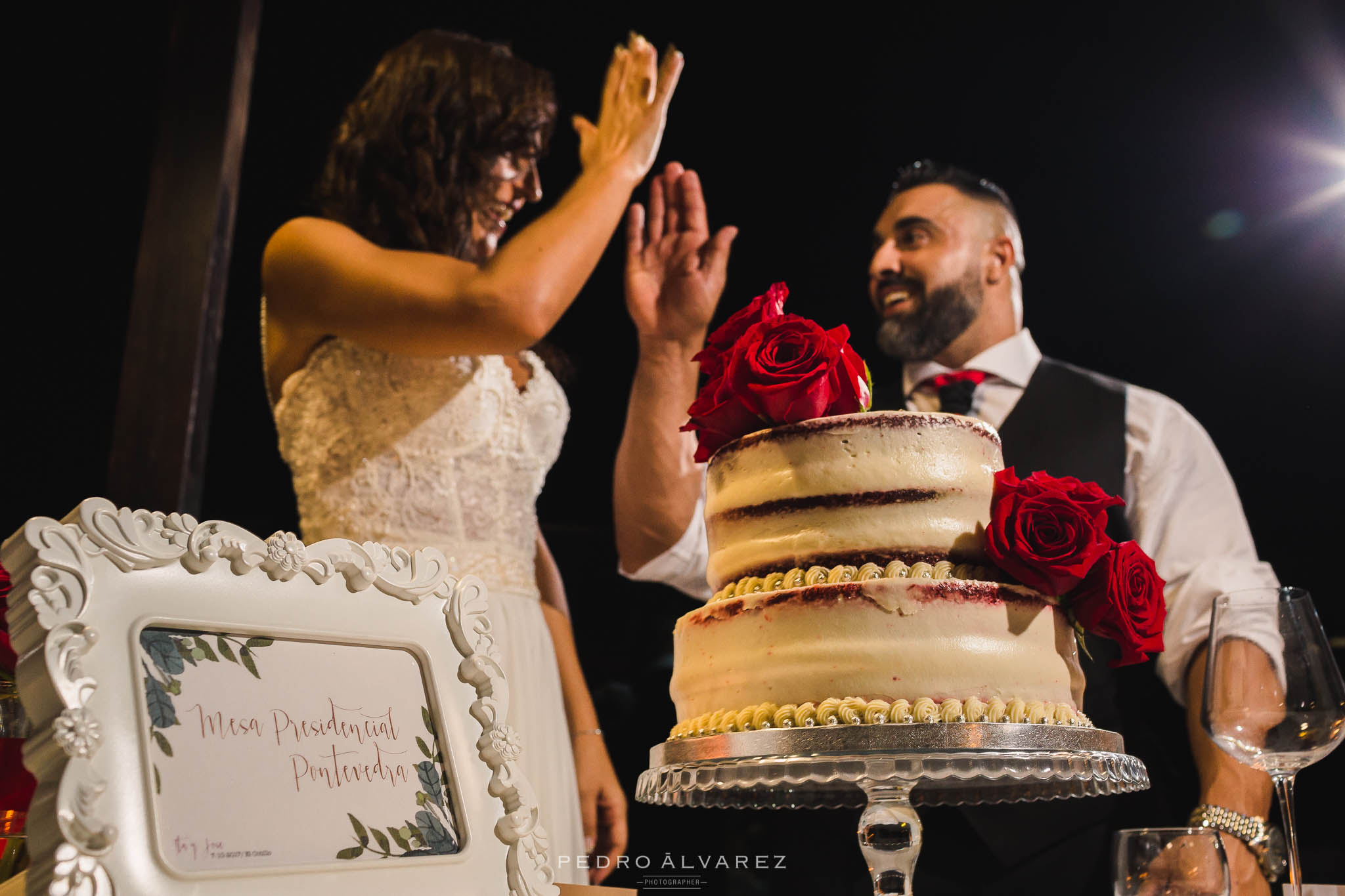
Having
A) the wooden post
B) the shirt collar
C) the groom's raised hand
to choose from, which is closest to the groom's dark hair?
the shirt collar

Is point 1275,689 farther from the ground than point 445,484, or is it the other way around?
point 445,484

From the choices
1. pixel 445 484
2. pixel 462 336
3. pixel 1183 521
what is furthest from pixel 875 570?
pixel 1183 521

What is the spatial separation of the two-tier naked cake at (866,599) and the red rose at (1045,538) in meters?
0.03

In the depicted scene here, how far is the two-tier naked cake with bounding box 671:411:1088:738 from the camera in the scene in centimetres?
111

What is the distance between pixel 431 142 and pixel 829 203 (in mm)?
958

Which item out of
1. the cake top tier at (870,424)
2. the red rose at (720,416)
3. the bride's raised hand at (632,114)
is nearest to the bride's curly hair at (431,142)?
the bride's raised hand at (632,114)

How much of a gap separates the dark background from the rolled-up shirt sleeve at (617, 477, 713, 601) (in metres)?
0.06

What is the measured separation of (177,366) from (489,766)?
1.97 m

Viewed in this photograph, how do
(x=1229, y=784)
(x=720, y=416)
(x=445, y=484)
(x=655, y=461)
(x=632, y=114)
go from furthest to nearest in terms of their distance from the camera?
1. (x=655, y=461)
2. (x=632, y=114)
3. (x=445, y=484)
4. (x=1229, y=784)
5. (x=720, y=416)

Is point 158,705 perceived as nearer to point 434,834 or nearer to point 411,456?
point 434,834

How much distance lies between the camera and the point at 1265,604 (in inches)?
49.7

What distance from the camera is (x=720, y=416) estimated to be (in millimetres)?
1306

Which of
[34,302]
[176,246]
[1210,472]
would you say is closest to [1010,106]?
[1210,472]

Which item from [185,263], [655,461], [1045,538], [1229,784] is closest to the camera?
[1045,538]
